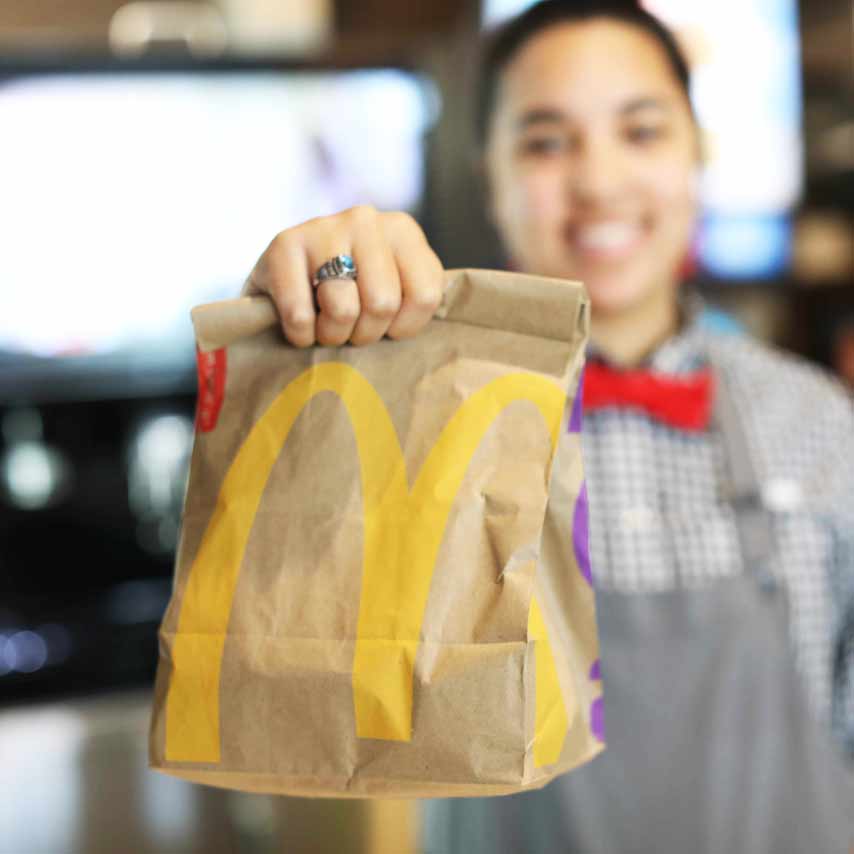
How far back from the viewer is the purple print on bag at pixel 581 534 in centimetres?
50

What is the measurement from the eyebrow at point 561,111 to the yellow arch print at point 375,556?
1.37 feet

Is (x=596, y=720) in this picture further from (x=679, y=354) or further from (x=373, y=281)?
(x=679, y=354)

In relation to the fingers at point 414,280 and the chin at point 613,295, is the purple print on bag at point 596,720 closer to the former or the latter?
the fingers at point 414,280

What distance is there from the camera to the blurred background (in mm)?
1445

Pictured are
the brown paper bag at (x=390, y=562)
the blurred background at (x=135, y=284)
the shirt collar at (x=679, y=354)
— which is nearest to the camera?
the brown paper bag at (x=390, y=562)

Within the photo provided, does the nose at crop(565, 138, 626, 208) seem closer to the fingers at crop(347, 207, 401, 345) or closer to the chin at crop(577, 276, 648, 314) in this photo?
the chin at crop(577, 276, 648, 314)

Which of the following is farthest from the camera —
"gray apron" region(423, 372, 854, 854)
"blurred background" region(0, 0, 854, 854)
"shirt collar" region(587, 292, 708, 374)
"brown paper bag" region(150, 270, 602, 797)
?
"blurred background" region(0, 0, 854, 854)

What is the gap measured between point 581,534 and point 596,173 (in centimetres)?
41

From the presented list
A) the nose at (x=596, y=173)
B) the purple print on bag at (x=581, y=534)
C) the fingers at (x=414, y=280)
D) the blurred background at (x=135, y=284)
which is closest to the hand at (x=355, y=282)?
the fingers at (x=414, y=280)

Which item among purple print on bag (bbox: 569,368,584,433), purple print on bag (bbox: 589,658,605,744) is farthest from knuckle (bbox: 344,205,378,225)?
purple print on bag (bbox: 589,658,605,744)

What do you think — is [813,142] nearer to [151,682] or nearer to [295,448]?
[151,682]

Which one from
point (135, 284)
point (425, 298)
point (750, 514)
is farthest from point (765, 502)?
point (135, 284)

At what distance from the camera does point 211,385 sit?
509mm

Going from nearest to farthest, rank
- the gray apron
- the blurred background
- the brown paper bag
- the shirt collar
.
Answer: the brown paper bag
the gray apron
the shirt collar
the blurred background
